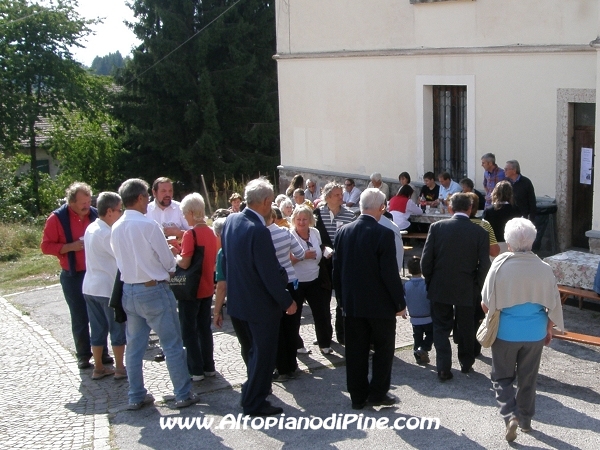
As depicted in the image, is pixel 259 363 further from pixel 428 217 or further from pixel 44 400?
pixel 428 217

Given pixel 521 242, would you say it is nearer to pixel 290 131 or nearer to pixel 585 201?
pixel 585 201

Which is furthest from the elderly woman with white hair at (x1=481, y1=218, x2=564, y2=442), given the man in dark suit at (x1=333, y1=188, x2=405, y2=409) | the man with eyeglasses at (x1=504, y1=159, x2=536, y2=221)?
the man with eyeglasses at (x1=504, y1=159, x2=536, y2=221)

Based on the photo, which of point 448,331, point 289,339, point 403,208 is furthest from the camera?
point 403,208

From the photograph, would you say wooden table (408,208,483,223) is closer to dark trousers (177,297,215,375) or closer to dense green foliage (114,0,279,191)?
dark trousers (177,297,215,375)

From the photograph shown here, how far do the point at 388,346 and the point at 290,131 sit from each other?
12129 millimetres

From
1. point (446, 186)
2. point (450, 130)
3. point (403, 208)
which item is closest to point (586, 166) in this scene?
point (446, 186)

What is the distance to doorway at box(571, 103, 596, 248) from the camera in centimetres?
1155

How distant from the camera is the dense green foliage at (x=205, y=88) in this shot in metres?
29.5

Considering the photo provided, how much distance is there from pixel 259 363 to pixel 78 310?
2.46m

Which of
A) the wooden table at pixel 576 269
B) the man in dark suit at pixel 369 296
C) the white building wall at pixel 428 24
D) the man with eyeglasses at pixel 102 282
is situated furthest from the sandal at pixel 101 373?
the white building wall at pixel 428 24

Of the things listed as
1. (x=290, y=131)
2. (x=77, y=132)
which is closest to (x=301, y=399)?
(x=290, y=131)

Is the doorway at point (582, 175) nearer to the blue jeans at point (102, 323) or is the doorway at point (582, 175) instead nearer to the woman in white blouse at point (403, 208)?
the woman in white blouse at point (403, 208)

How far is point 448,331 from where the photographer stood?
6.95m

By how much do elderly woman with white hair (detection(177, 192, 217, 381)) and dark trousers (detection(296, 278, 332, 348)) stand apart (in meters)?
0.90
